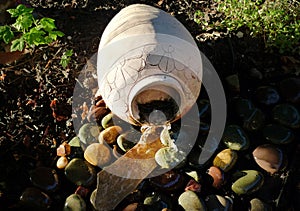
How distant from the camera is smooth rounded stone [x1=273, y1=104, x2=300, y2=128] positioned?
253 centimetres

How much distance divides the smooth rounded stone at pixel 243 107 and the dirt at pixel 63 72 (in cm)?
13

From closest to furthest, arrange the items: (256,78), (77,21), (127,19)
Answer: (127,19) < (256,78) < (77,21)

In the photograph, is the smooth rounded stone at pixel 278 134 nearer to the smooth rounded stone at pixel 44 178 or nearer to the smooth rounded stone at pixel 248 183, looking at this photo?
the smooth rounded stone at pixel 248 183

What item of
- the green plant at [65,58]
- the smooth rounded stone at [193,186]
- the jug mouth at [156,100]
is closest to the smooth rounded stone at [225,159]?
the smooth rounded stone at [193,186]

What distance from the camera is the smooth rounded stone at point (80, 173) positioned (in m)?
2.39

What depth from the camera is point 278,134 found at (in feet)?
8.20

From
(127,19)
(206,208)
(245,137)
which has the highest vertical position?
(127,19)

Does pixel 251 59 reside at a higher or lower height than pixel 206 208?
higher

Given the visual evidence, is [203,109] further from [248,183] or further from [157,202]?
[157,202]

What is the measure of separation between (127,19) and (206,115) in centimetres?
68

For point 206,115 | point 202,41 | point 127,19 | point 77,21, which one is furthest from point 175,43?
point 77,21

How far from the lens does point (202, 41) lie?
2.92 m

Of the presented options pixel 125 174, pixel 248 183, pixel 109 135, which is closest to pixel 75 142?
pixel 109 135

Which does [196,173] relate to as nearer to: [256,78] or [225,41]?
[256,78]
